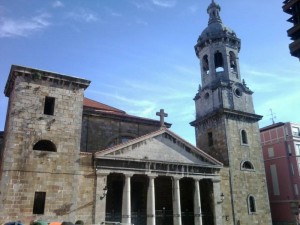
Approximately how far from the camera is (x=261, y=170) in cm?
2767

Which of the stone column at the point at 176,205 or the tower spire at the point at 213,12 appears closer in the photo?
the stone column at the point at 176,205

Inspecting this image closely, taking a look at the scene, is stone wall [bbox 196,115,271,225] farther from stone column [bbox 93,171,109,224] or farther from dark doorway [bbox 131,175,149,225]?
stone column [bbox 93,171,109,224]

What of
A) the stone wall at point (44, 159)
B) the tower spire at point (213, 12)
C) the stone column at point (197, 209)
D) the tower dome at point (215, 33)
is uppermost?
the tower spire at point (213, 12)

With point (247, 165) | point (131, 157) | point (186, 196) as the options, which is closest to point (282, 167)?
point (247, 165)

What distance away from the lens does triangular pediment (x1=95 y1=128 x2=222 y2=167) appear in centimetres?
2086

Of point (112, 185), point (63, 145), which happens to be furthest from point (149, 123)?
point (63, 145)

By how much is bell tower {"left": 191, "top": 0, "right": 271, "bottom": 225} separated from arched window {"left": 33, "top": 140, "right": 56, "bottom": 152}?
14.0 m

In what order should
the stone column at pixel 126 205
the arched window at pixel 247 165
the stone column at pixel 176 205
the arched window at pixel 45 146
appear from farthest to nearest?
the arched window at pixel 247 165, the stone column at pixel 176 205, the stone column at pixel 126 205, the arched window at pixel 45 146

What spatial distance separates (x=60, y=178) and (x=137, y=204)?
7.43m

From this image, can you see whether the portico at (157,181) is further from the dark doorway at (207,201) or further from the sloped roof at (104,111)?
the sloped roof at (104,111)

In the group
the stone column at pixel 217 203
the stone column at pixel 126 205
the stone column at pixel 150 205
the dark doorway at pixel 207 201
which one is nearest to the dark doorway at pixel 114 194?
the stone column at pixel 126 205

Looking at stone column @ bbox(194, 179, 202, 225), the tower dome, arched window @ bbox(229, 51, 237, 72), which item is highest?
the tower dome

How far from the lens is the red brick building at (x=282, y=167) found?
35219 mm

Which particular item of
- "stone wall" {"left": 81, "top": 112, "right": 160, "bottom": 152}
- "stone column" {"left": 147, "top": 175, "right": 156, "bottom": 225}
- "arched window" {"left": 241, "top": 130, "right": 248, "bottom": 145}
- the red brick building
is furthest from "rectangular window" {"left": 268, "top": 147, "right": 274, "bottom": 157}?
"stone column" {"left": 147, "top": 175, "right": 156, "bottom": 225}
